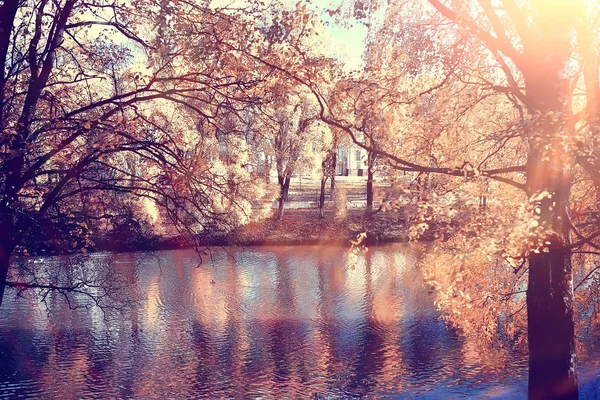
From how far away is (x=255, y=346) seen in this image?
688 inches

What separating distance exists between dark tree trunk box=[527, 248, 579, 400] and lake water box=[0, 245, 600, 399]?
3.20 m

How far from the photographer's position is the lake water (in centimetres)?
1425

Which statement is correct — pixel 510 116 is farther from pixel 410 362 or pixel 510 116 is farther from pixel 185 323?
pixel 185 323

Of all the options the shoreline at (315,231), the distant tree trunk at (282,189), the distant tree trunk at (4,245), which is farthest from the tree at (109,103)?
the distant tree trunk at (282,189)

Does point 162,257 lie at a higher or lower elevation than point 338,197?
lower

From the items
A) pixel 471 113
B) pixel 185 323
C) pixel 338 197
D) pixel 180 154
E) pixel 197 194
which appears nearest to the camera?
pixel 197 194

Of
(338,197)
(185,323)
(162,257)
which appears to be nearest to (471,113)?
(185,323)

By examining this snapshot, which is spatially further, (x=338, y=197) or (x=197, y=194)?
(x=338, y=197)

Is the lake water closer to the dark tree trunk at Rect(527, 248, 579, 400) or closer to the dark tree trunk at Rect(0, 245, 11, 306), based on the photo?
the dark tree trunk at Rect(527, 248, 579, 400)

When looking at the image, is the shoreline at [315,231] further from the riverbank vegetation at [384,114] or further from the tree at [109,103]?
the tree at [109,103]

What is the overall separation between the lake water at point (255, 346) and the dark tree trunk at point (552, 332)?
3.20 meters

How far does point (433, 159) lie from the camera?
33.5 ft

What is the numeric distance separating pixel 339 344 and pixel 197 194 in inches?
423

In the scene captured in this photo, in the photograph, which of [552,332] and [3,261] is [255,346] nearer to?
[3,261]
